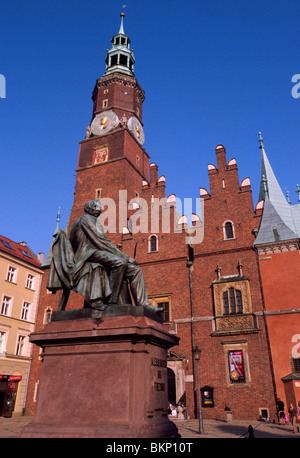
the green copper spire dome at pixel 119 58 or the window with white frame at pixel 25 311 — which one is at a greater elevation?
the green copper spire dome at pixel 119 58

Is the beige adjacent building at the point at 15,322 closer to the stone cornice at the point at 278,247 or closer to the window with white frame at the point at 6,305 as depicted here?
the window with white frame at the point at 6,305

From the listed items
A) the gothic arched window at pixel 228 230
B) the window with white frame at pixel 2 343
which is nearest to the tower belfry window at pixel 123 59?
the gothic arched window at pixel 228 230

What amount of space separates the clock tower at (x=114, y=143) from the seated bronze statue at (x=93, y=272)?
2459cm

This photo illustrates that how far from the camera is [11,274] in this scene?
29141mm

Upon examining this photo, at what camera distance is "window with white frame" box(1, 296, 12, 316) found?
27.6 m

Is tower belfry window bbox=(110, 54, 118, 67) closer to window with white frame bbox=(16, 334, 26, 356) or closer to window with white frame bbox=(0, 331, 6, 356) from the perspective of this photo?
window with white frame bbox=(16, 334, 26, 356)

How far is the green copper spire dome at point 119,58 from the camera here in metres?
40.3

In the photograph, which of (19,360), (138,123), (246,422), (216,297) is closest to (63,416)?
(246,422)

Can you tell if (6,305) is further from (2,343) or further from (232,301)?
(232,301)

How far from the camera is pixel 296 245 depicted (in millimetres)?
21875

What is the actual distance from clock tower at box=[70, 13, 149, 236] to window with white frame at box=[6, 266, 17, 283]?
6.76 m

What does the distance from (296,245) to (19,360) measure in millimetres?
21439

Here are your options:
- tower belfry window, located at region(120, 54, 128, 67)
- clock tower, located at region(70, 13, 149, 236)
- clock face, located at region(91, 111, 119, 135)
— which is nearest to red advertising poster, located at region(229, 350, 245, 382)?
clock tower, located at region(70, 13, 149, 236)
